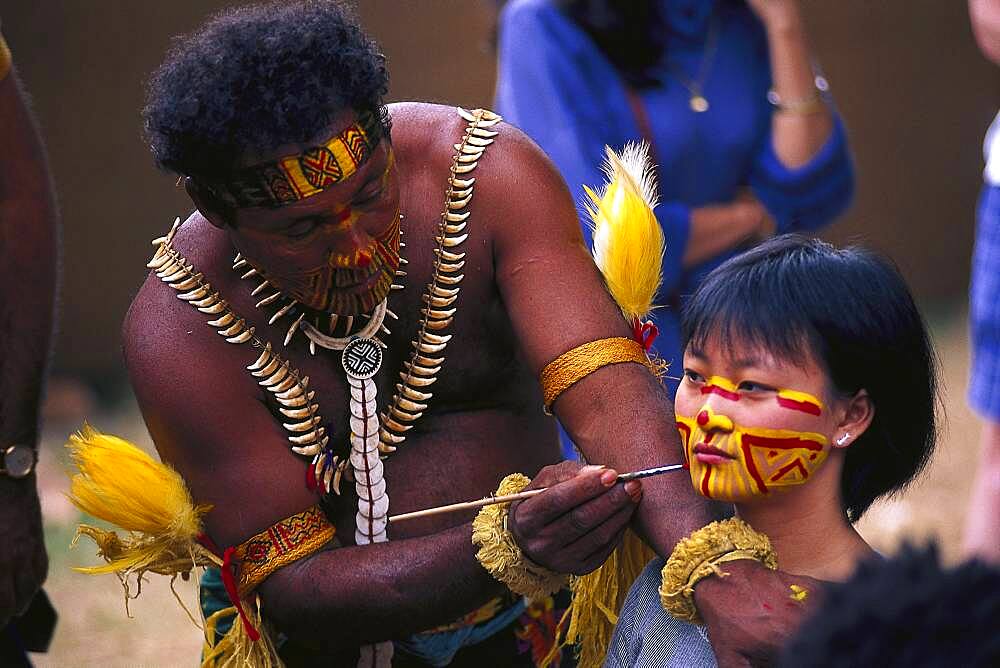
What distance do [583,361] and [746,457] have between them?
0.46 m

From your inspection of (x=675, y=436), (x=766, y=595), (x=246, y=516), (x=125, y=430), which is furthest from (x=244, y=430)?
(x=125, y=430)

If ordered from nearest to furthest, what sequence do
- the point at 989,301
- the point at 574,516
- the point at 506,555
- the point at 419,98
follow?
the point at 574,516 → the point at 506,555 → the point at 989,301 → the point at 419,98

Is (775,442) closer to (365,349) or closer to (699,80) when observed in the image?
(365,349)

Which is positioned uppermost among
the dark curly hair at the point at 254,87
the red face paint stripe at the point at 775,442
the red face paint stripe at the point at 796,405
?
the dark curly hair at the point at 254,87

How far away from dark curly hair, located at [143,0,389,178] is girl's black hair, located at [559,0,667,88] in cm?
138

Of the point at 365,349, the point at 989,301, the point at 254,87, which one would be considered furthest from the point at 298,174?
the point at 989,301

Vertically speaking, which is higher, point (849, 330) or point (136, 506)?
point (849, 330)

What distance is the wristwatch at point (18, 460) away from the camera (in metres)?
2.94

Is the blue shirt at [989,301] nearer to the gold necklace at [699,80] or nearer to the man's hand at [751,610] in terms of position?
the gold necklace at [699,80]

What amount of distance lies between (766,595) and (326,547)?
0.93 metres

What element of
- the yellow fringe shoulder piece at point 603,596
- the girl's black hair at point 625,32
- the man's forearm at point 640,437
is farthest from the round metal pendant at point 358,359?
the girl's black hair at point 625,32

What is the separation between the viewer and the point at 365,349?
2695 mm

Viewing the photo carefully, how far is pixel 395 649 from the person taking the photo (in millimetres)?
2848

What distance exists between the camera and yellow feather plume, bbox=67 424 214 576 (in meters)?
2.58
